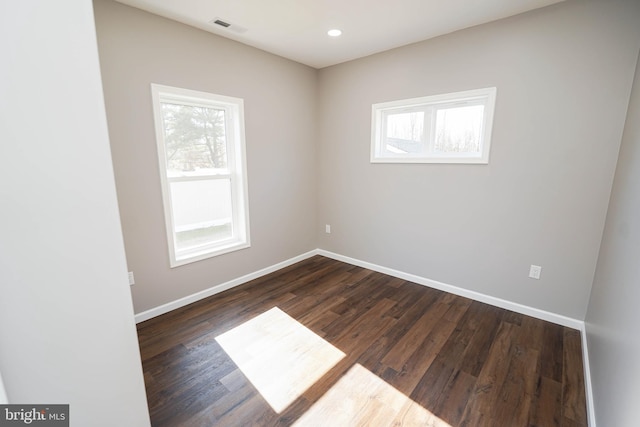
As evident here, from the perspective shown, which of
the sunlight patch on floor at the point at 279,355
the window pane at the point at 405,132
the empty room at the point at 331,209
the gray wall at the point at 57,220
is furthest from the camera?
the window pane at the point at 405,132

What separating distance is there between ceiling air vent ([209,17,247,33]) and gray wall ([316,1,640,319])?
1388 mm

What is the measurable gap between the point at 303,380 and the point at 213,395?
57cm

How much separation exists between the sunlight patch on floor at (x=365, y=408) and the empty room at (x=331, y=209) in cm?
1

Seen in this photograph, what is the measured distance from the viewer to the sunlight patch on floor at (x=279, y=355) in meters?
1.75

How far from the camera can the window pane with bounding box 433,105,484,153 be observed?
8.86ft

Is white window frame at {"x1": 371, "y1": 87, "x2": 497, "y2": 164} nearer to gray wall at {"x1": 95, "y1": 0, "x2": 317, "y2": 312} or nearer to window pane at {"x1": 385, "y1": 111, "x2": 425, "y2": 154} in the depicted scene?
window pane at {"x1": 385, "y1": 111, "x2": 425, "y2": 154}

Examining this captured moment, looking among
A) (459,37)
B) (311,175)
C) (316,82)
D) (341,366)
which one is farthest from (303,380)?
(316,82)

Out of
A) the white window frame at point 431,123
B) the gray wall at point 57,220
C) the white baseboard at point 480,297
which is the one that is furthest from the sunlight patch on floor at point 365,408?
the white window frame at point 431,123

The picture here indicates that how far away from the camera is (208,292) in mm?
2938

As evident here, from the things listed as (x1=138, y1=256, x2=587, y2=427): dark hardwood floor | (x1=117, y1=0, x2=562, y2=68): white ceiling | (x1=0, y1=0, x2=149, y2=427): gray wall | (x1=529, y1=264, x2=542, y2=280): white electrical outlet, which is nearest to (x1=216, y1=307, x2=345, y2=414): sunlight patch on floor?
(x1=138, y1=256, x2=587, y2=427): dark hardwood floor

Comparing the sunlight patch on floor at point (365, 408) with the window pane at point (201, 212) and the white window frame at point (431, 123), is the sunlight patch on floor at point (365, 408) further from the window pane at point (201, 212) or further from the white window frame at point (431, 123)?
the white window frame at point (431, 123)

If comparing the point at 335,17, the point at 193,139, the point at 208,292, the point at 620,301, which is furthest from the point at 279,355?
the point at 335,17

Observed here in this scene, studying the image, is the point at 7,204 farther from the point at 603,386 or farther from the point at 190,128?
the point at 603,386

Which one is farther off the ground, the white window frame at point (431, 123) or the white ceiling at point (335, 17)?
the white ceiling at point (335, 17)
